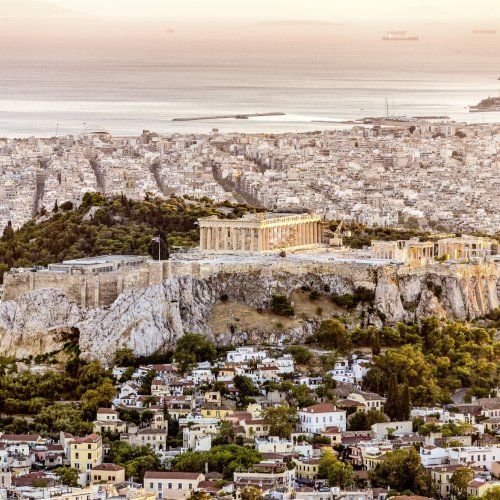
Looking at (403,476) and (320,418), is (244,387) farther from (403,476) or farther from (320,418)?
(403,476)

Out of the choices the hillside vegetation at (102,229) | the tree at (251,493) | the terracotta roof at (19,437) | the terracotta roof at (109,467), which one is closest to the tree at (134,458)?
the terracotta roof at (109,467)

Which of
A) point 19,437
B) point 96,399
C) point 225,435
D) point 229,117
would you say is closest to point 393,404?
point 225,435

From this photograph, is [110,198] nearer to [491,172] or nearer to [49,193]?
[49,193]

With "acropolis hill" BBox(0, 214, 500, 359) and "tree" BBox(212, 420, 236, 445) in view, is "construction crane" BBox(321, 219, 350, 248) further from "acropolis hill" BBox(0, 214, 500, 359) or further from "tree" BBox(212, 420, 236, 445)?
"tree" BBox(212, 420, 236, 445)

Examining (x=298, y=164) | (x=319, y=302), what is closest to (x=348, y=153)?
(x=298, y=164)

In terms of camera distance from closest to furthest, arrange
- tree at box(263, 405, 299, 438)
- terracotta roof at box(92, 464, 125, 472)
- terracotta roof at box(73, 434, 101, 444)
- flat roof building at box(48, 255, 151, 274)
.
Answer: terracotta roof at box(92, 464, 125, 472)
terracotta roof at box(73, 434, 101, 444)
tree at box(263, 405, 299, 438)
flat roof building at box(48, 255, 151, 274)

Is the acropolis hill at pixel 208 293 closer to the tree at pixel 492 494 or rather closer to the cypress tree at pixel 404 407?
the cypress tree at pixel 404 407

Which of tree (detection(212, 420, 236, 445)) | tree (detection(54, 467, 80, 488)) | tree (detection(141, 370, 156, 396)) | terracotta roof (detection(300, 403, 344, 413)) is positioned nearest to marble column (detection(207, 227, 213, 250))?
tree (detection(141, 370, 156, 396))
